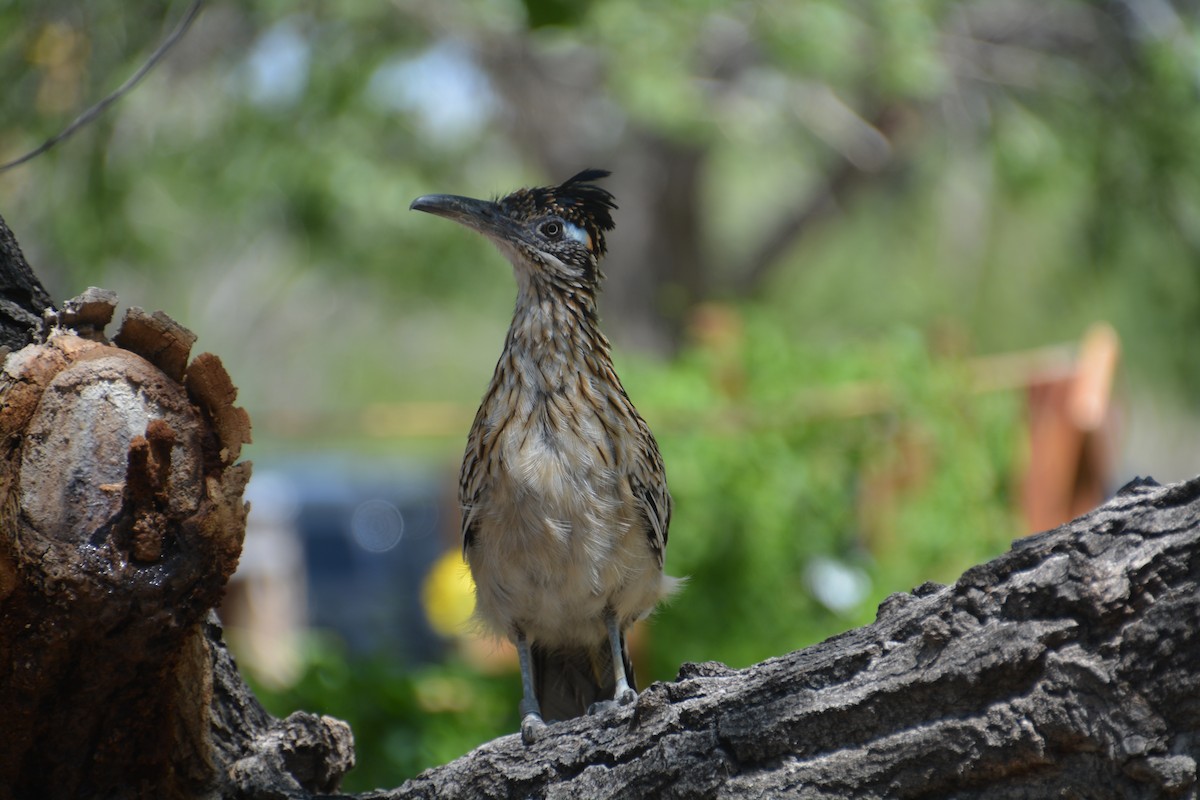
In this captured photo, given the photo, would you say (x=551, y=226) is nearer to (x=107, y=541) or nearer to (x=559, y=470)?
(x=559, y=470)

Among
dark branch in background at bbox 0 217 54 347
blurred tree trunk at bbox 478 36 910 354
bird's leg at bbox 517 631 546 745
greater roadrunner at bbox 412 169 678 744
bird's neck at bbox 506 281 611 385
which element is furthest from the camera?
blurred tree trunk at bbox 478 36 910 354

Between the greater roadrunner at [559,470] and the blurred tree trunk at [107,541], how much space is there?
1.15m

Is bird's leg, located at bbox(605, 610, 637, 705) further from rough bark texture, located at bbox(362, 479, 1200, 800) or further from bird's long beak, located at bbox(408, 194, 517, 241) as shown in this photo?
bird's long beak, located at bbox(408, 194, 517, 241)

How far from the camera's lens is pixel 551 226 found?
4.11m

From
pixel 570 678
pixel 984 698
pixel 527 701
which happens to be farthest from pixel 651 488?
pixel 984 698

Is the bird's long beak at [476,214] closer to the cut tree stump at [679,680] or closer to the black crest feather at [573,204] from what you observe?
the black crest feather at [573,204]

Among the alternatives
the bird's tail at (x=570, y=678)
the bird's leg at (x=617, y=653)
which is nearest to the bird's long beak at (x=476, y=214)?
the bird's leg at (x=617, y=653)

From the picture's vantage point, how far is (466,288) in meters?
13.1

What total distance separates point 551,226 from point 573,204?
0.35ft

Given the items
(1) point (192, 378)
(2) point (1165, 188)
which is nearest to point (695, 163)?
(2) point (1165, 188)

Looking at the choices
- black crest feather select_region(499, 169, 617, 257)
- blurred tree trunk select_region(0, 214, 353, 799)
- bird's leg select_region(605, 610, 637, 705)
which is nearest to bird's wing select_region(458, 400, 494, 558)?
bird's leg select_region(605, 610, 637, 705)

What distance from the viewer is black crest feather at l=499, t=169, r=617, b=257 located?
4.09 m

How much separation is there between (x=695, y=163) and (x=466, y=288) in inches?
111

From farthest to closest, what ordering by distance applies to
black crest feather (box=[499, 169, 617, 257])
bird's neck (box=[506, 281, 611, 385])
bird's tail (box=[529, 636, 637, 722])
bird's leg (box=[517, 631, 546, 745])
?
1. bird's tail (box=[529, 636, 637, 722])
2. black crest feather (box=[499, 169, 617, 257])
3. bird's neck (box=[506, 281, 611, 385])
4. bird's leg (box=[517, 631, 546, 745])
